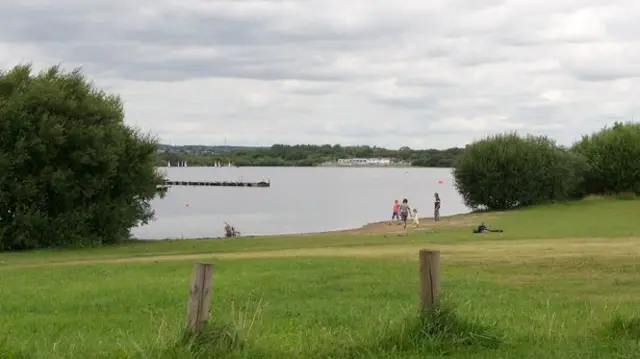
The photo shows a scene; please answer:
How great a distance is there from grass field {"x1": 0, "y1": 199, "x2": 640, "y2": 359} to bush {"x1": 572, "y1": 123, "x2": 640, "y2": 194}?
46466 mm

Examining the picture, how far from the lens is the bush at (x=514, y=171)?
6725 centimetres

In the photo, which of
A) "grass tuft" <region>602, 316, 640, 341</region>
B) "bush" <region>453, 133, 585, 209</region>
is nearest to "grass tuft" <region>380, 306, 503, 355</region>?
"grass tuft" <region>602, 316, 640, 341</region>

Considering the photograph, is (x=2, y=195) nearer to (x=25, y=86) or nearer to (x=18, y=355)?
(x=25, y=86)

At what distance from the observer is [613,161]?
73.0 m

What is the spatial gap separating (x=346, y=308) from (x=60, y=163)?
30.2 m

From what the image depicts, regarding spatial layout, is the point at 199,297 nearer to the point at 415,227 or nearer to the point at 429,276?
the point at 429,276

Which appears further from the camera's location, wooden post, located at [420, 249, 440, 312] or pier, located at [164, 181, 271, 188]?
pier, located at [164, 181, 271, 188]

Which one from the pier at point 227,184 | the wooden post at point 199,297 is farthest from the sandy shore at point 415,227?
the pier at point 227,184

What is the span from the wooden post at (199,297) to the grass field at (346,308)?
0.56 feet

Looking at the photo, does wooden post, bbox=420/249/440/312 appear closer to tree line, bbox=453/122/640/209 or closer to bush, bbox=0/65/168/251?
bush, bbox=0/65/168/251

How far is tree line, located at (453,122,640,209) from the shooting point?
6738 centimetres

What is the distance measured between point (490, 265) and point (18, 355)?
15448 mm

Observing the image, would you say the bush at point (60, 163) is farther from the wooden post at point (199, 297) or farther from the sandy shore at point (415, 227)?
the wooden post at point (199, 297)

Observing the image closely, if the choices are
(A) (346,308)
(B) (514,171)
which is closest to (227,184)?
(B) (514,171)
